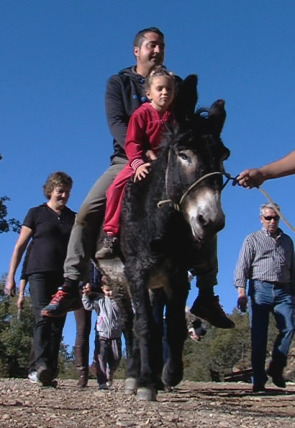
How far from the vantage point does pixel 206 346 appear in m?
51.7

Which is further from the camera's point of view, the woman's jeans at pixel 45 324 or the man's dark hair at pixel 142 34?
the woman's jeans at pixel 45 324

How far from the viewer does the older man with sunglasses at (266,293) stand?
10.9 m

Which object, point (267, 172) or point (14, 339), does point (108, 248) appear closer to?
point (267, 172)

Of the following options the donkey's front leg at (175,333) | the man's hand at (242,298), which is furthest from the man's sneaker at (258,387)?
the donkey's front leg at (175,333)

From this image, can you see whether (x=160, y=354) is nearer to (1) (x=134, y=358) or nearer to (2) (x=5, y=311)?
(1) (x=134, y=358)

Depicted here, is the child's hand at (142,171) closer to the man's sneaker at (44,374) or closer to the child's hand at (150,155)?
the child's hand at (150,155)

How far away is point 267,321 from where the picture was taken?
36.1 ft

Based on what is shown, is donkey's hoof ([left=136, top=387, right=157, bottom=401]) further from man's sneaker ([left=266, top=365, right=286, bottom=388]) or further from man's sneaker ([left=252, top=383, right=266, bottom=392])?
man's sneaker ([left=266, top=365, right=286, bottom=388])

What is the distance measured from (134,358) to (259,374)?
13.5ft

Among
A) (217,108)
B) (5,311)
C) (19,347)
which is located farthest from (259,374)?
(5,311)

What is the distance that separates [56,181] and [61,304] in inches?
81.0

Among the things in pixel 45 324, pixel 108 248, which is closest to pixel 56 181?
pixel 45 324

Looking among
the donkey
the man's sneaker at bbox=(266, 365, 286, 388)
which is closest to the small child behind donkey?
the man's sneaker at bbox=(266, 365, 286, 388)

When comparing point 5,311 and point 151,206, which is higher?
point 5,311
